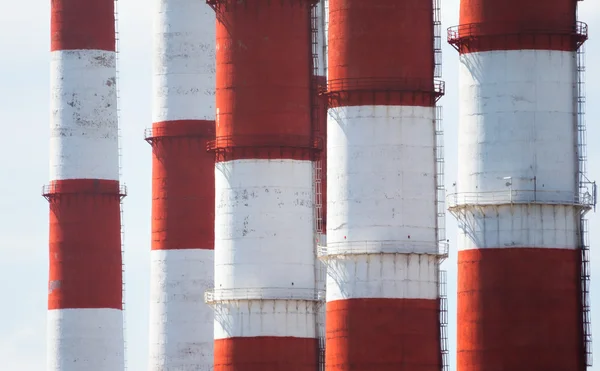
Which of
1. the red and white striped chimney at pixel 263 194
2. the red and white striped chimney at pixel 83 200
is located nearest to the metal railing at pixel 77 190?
the red and white striped chimney at pixel 83 200

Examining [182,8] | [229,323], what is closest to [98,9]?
[182,8]

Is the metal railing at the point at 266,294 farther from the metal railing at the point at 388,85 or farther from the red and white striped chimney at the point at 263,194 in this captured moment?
the metal railing at the point at 388,85

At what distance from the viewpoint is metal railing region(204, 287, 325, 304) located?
8731 centimetres

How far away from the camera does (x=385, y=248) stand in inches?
3219

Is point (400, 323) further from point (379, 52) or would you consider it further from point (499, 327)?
point (379, 52)

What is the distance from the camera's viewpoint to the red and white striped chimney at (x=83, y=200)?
346ft

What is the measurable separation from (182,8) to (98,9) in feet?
14.6

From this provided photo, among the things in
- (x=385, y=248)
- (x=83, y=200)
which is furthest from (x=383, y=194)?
(x=83, y=200)

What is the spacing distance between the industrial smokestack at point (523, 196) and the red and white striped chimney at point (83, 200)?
28.8 m

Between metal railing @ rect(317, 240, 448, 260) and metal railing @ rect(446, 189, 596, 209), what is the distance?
2427 millimetres

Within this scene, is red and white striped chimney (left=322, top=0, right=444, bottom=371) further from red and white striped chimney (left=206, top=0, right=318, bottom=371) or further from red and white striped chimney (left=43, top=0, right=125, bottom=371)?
red and white striped chimney (left=43, top=0, right=125, bottom=371)

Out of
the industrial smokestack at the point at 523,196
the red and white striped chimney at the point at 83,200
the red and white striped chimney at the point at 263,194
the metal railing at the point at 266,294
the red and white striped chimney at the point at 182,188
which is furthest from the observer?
the red and white striped chimney at the point at 83,200

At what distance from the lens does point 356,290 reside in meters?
82.1

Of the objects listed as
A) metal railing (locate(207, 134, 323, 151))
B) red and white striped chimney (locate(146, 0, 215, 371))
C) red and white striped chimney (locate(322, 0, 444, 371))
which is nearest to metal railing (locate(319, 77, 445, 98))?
red and white striped chimney (locate(322, 0, 444, 371))
